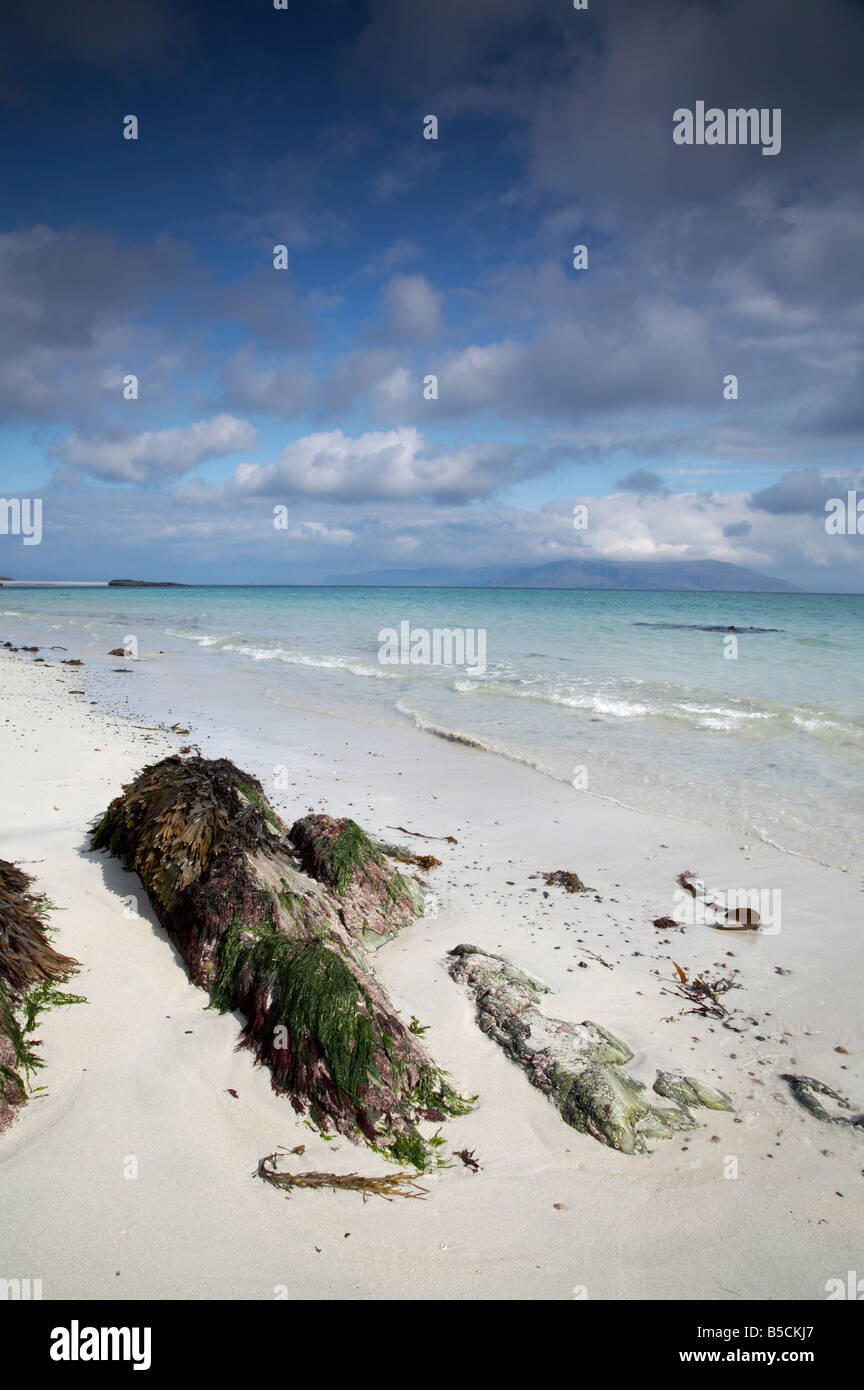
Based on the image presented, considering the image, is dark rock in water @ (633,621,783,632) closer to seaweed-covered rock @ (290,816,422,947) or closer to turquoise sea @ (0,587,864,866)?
turquoise sea @ (0,587,864,866)

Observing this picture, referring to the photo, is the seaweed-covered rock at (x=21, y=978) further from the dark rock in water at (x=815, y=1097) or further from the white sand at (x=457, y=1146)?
the dark rock in water at (x=815, y=1097)

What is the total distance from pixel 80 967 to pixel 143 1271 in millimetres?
1997

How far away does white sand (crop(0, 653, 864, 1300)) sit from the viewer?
2762 millimetres

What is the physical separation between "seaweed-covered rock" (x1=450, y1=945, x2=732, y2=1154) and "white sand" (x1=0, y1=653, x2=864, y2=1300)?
0.32 ft

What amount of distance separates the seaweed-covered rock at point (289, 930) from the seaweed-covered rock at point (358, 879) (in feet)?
0.04

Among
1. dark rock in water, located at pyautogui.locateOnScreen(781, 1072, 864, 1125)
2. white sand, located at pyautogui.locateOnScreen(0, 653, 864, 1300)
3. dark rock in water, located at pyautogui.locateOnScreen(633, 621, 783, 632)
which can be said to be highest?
dark rock in water, located at pyautogui.locateOnScreen(633, 621, 783, 632)

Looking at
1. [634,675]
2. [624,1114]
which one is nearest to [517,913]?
[624,1114]

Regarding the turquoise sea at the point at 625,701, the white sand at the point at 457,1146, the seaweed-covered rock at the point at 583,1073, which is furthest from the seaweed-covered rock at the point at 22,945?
the turquoise sea at the point at 625,701

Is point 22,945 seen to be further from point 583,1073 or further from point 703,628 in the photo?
Result: point 703,628

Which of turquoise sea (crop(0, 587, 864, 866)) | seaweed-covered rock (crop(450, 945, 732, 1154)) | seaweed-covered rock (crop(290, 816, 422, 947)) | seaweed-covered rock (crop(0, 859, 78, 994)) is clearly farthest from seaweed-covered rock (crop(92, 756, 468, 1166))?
turquoise sea (crop(0, 587, 864, 866))

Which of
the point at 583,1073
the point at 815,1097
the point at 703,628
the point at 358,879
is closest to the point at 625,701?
the point at 358,879

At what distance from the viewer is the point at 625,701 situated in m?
18.2
